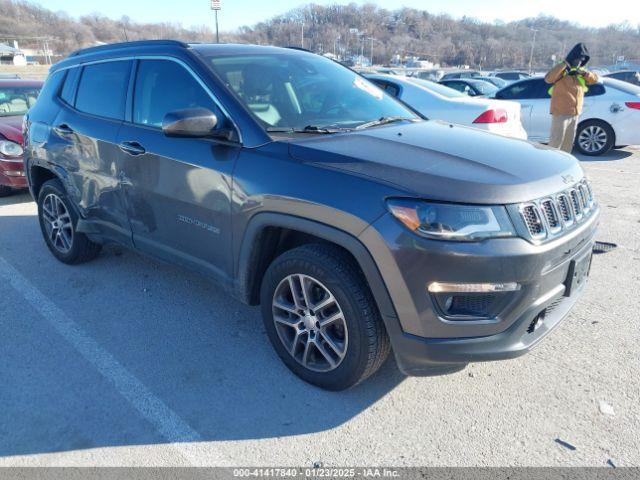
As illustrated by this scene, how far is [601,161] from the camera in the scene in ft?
31.3

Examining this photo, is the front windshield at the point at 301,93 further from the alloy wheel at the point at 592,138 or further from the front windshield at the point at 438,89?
the alloy wheel at the point at 592,138

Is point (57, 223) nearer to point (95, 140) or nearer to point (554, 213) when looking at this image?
point (95, 140)

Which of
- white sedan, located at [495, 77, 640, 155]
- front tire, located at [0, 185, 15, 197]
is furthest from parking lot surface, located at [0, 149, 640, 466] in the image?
white sedan, located at [495, 77, 640, 155]

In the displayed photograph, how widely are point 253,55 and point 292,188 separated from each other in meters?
1.43

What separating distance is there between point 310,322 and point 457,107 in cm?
520

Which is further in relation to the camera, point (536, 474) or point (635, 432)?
point (635, 432)

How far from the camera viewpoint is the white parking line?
2.58 metres

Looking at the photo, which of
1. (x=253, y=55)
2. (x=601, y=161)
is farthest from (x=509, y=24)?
(x=253, y=55)

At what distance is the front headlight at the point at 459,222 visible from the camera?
2.23 meters

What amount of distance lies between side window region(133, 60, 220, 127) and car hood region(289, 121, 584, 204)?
0.86 meters

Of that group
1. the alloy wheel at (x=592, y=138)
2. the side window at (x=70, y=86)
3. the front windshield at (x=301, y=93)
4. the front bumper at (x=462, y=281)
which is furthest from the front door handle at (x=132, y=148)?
the alloy wheel at (x=592, y=138)

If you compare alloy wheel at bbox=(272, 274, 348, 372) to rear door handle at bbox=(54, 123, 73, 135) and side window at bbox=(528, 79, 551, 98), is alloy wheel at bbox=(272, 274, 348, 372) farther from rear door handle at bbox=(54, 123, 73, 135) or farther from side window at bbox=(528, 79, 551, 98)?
side window at bbox=(528, 79, 551, 98)

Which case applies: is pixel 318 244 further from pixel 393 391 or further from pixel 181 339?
pixel 181 339

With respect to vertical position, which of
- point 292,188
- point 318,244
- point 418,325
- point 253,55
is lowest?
point 418,325
